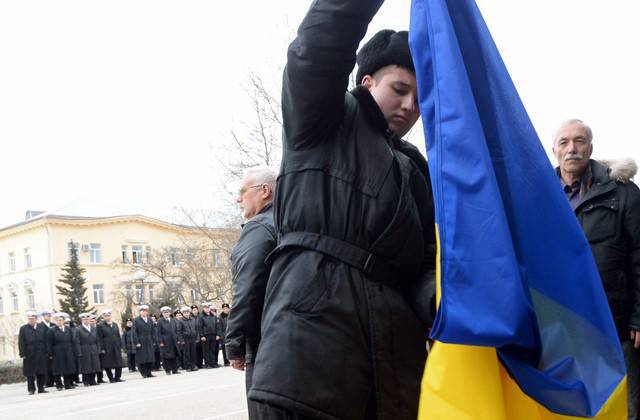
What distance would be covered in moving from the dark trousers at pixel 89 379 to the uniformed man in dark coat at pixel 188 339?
3295 millimetres

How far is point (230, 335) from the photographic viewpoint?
4.47 metres

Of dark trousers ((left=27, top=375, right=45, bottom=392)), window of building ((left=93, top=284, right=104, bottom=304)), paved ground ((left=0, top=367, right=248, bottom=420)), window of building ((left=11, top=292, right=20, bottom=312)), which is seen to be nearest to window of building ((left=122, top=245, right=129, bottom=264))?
window of building ((left=93, top=284, right=104, bottom=304))

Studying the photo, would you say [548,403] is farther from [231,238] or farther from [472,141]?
[231,238]

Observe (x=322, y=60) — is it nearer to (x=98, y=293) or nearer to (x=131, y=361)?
(x=131, y=361)

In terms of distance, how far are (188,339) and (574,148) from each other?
69.6 ft

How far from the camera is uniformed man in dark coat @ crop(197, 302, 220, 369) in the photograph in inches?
971

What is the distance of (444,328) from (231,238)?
31.6 metres

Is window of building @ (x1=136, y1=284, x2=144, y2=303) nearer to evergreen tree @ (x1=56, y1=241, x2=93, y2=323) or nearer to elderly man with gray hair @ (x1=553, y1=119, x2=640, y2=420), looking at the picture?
evergreen tree @ (x1=56, y1=241, x2=93, y2=323)

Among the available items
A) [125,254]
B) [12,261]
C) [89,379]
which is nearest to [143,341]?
[89,379]

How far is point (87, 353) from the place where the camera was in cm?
2077

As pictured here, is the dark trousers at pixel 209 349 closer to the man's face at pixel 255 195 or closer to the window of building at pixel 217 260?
the man's face at pixel 255 195

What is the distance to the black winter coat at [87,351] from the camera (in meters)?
20.5

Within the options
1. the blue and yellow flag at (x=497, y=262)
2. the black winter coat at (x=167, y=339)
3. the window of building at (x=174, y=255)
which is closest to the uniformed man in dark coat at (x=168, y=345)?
the black winter coat at (x=167, y=339)

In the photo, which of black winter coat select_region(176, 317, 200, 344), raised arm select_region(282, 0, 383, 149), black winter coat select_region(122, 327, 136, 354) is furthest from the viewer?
black winter coat select_region(176, 317, 200, 344)
